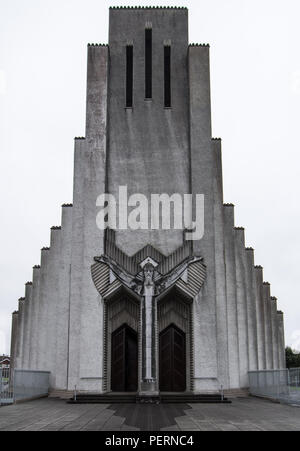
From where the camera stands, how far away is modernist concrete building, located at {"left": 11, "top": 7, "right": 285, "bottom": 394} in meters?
27.5

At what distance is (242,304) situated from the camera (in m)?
31.6

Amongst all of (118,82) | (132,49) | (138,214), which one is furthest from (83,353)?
(132,49)

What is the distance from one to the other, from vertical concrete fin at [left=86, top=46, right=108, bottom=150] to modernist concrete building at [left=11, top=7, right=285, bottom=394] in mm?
57

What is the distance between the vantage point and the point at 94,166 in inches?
1158

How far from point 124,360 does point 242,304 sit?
7.51 meters

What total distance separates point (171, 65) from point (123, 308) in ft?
45.4

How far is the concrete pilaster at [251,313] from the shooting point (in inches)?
1241

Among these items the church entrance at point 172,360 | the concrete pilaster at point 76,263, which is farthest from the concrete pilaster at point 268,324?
the concrete pilaster at point 76,263

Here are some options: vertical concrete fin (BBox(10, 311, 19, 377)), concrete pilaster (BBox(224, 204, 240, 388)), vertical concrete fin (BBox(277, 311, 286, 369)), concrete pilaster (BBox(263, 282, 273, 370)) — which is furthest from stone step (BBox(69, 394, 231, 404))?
vertical concrete fin (BBox(10, 311, 19, 377))

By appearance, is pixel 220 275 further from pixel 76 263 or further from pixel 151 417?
pixel 151 417

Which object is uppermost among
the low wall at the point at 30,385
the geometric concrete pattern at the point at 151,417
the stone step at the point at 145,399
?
the low wall at the point at 30,385

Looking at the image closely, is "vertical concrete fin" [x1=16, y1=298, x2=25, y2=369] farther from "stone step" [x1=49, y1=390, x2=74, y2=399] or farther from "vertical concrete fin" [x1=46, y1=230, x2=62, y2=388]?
"stone step" [x1=49, y1=390, x2=74, y2=399]

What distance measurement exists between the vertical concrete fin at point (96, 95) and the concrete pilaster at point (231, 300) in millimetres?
8129

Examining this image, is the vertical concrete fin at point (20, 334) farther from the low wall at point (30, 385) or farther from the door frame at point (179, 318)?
the door frame at point (179, 318)
